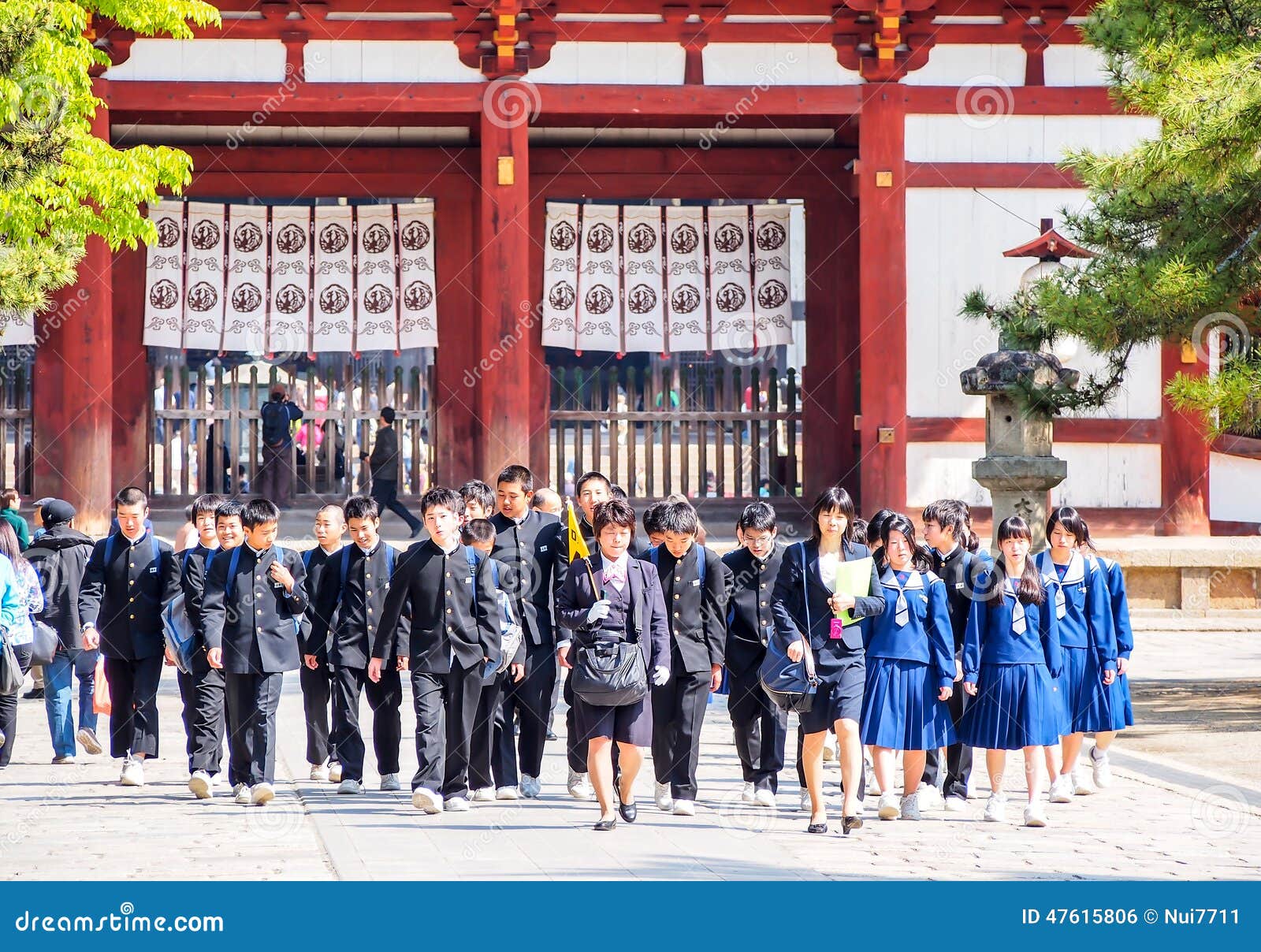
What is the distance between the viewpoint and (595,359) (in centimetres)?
1691

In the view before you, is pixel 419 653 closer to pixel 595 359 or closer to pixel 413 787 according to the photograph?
pixel 413 787

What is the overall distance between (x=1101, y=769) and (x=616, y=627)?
9.19ft

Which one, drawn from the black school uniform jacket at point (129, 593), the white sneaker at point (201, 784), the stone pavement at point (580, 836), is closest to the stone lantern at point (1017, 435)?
the stone pavement at point (580, 836)

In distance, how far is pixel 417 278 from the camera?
1608cm

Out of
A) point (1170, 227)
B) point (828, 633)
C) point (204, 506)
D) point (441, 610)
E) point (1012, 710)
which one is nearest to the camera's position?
point (828, 633)

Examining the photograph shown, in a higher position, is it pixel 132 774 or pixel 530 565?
pixel 530 565

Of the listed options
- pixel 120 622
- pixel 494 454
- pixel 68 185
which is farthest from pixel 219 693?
pixel 494 454

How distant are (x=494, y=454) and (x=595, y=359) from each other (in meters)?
2.59

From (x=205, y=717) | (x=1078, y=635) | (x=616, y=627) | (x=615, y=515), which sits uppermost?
(x=615, y=515)

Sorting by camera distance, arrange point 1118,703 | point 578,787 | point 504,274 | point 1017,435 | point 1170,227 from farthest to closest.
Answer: point 504,274
point 1017,435
point 1170,227
point 1118,703
point 578,787

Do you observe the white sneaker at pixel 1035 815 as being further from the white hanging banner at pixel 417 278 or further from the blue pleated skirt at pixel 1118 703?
the white hanging banner at pixel 417 278

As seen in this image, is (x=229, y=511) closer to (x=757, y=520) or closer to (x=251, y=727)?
(x=251, y=727)

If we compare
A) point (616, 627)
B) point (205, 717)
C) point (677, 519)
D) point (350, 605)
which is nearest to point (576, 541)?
point (616, 627)

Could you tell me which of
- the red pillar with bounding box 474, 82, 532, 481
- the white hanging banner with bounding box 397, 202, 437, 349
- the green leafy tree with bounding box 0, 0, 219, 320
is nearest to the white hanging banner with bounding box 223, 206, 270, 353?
the white hanging banner with bounding box 397, 202, 437, 349
